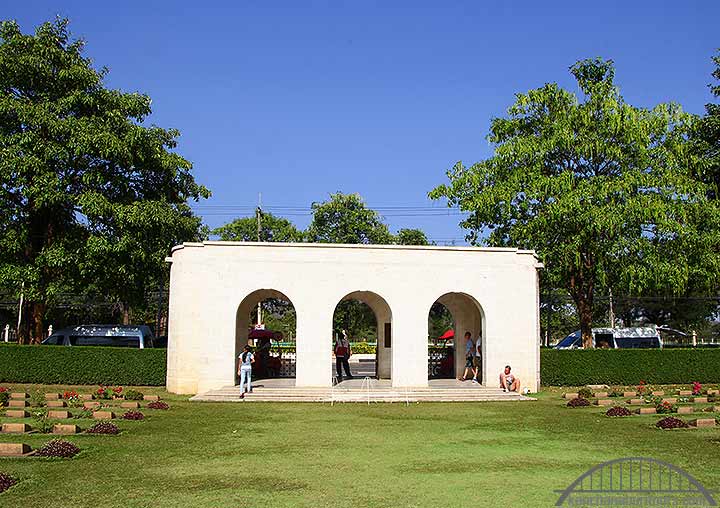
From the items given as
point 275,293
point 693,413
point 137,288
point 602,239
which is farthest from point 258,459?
point 602,239

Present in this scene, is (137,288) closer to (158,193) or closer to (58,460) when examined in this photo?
(158,193)

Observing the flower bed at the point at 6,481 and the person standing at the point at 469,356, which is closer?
the flower bed at the point at 6,481

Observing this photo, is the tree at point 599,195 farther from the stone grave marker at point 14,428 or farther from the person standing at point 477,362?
the stone grave marker at point 14,428

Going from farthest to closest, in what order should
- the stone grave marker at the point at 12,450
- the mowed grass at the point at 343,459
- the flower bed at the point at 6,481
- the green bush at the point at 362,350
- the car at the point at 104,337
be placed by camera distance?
the green bush at the point at 362,350
the car at the point at 104,337
the stone grave marker at the point at 12,450
the flower bed at the point at 6,481
the mowed grass at the point at 343,459

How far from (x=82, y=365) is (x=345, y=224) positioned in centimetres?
3353

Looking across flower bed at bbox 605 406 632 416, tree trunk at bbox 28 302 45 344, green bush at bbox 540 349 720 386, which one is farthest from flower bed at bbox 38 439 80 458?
tree trunk at bbox 28 302 45 344

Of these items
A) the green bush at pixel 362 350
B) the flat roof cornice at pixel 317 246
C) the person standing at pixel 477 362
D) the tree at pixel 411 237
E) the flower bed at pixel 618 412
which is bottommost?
the flower bed at pixel 618 412

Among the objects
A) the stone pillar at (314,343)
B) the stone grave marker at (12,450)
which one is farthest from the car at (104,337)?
the stone grave marker at (12,450)

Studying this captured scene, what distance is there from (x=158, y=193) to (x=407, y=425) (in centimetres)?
1919

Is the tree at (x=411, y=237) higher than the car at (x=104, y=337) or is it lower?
higher

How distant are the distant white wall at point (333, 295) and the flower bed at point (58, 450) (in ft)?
39.3

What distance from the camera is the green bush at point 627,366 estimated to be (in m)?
27.6

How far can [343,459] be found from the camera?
12.8 metres

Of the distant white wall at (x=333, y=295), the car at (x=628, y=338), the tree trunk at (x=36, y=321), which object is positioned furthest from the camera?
the car at (x=628, y=338)
